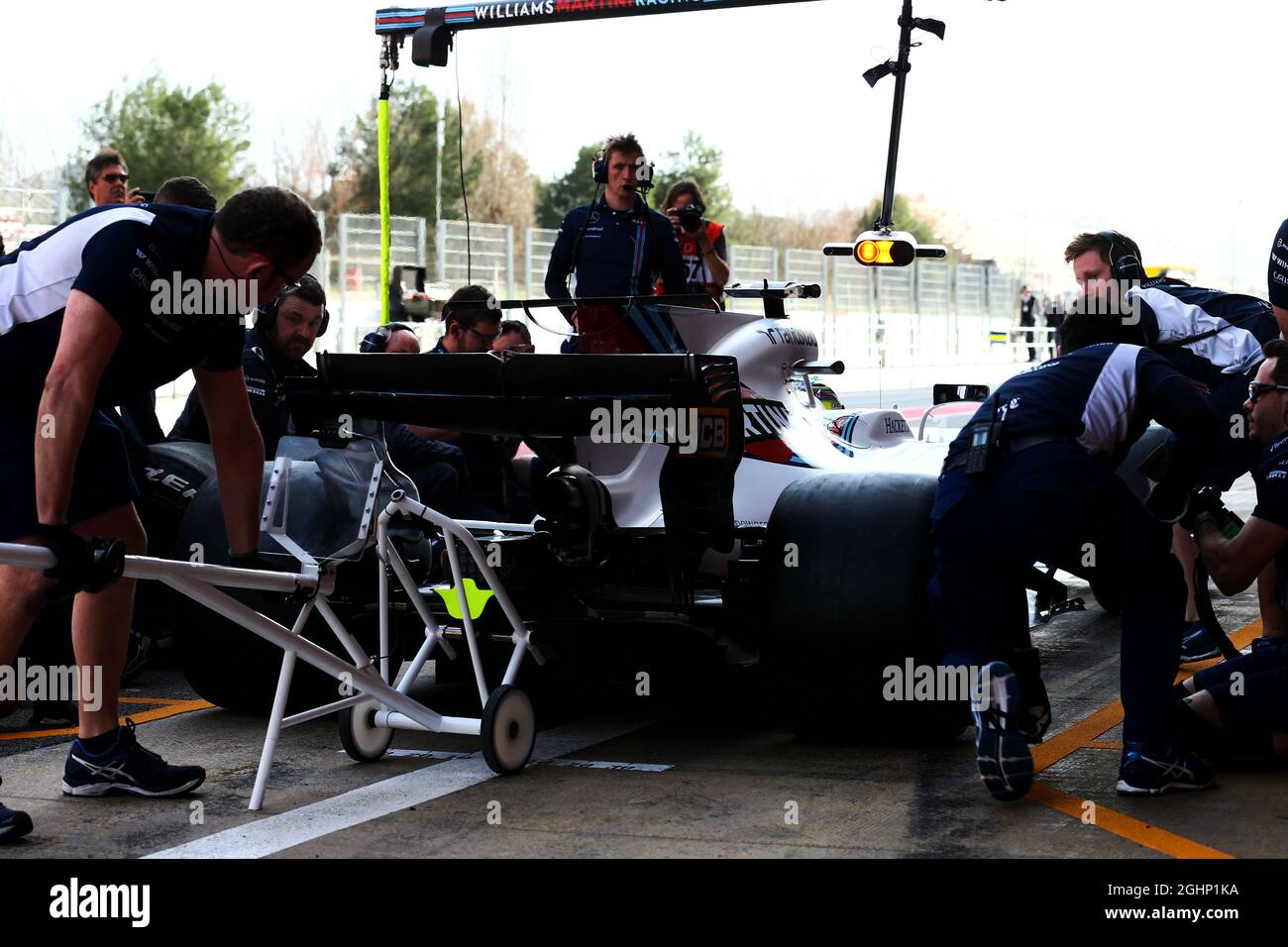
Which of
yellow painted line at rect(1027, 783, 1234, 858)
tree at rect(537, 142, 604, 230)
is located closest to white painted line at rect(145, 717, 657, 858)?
yellow painted line at rect(1027, 783, 1234, 858)

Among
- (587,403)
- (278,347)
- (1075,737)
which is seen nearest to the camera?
(587,403)

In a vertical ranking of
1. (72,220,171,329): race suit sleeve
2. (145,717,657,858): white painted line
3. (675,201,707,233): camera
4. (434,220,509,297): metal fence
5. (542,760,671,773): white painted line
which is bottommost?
(542,760,671,773): white painted line

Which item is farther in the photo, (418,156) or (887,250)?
(418,156)

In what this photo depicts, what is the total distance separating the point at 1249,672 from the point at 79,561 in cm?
331

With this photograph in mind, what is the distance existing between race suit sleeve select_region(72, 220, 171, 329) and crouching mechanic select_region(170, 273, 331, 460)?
2.08 m

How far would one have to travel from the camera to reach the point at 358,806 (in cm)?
463

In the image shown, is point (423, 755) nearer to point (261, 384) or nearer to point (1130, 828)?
point (261, 384)

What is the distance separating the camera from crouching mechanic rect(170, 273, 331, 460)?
21.4 ft

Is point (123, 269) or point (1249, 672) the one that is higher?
point (123, 269)

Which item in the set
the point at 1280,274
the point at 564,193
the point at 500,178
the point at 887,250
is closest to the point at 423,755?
the point at 1280,274

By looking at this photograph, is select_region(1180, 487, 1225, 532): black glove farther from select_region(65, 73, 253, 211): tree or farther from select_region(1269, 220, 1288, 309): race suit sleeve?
select_region(65, 73, 253, 211): tree

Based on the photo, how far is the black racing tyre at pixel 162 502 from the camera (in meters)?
6.60

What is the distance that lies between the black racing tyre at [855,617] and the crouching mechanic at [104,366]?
5.79ft

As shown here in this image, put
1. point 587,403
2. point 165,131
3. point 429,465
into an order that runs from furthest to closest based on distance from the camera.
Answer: point 165,131
point 429,465
point 587,403
